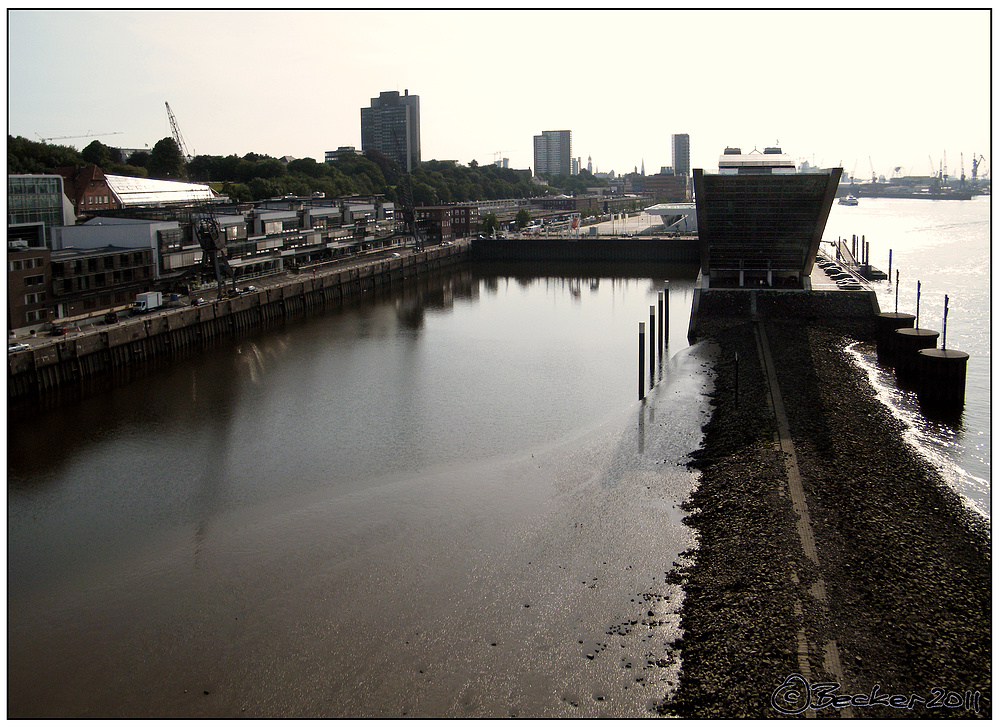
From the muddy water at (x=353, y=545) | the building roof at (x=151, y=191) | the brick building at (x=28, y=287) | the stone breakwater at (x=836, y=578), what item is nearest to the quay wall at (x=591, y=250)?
the building roof at (x=151, y=191)

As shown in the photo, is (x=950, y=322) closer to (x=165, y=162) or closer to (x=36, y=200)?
(x=36, y=200)

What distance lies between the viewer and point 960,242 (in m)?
58.6

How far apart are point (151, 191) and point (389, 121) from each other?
10755 cm

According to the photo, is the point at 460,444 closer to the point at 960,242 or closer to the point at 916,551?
the point at 916,551

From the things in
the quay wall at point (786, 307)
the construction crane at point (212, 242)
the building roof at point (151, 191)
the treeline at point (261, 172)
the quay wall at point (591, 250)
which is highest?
the treeline at point (261, 172)

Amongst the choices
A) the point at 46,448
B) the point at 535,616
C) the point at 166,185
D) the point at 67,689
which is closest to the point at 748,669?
the point at 535,616

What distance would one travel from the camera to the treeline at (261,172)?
50688 mm

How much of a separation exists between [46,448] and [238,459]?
4.56 m

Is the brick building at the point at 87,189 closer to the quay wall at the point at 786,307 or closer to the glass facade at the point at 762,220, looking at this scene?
the glass facade at the point at 762,220

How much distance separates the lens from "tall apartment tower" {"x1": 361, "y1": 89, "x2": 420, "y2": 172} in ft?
491

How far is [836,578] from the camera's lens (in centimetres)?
1030

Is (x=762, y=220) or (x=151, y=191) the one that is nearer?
(x=762, y=220)

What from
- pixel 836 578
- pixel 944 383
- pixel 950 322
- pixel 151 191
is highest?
pixel 151 191

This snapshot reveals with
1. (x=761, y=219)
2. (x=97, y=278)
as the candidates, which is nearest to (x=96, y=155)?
(x=97, y=278)
